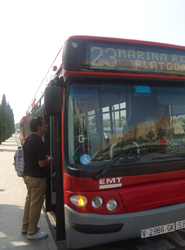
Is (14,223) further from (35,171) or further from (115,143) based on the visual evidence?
(115,143)

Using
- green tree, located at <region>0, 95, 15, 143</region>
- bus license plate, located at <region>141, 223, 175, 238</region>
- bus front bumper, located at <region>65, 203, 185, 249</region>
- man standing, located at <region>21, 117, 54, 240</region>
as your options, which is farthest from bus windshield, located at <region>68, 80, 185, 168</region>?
green tree, located at <region>0, 95, 15, 143</region>

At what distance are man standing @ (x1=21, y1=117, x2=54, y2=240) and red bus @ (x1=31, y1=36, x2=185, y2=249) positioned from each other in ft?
1.97

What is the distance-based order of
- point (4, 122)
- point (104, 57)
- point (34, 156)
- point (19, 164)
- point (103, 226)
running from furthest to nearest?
point (4, 122)
point (19, 164)
point (34, 156)
point (104, 57)
point (103, 226)

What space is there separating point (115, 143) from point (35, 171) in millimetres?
1504

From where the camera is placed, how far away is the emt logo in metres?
2.86

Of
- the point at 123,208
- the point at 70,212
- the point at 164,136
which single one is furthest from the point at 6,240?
the point at 164,136

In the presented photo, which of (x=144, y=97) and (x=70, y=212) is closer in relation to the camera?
(x=70, y=212)

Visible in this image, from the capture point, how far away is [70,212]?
2.90 m

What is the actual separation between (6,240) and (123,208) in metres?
2.32

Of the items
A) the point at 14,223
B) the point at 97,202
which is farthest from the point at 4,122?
the point at 97,202

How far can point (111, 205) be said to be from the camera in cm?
292

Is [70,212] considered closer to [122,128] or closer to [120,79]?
Answer: [122,128]

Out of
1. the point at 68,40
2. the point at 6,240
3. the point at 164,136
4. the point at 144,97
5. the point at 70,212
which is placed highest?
the point at 68,40

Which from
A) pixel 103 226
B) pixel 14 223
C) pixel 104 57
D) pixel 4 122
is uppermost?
pixel 4 122
